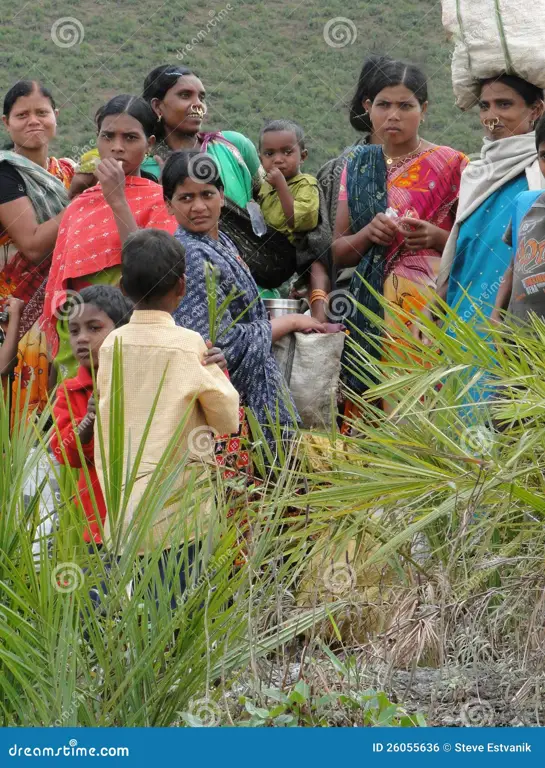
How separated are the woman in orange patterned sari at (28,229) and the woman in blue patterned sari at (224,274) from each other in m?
0.63

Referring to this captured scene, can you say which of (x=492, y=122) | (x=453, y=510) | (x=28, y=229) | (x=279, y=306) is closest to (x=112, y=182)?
(x=28, y=229)

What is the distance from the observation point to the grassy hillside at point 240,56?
11922mm

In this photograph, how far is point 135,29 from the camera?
14992mm

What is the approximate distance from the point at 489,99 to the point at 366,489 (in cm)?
215

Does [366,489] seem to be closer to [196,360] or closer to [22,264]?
[196,360]

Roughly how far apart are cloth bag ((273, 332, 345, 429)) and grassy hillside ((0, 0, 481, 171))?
22.2ft

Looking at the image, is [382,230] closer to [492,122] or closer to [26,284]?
[492,122]

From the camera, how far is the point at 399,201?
4535mm

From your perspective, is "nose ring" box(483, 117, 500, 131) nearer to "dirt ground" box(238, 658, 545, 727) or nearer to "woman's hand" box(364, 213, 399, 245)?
"woman's hand" box(364, 213, 399, 245)

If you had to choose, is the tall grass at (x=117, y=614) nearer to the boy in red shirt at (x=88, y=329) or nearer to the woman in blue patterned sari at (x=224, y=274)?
the boy in red shirt at (x=88, y=329)

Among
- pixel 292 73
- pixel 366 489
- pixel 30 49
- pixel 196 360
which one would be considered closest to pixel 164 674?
pixel 366 489

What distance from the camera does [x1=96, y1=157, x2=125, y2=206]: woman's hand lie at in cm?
416

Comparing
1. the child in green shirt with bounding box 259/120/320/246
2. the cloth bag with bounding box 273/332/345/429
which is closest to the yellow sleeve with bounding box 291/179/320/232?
the child in green shirt with bounding box 259/120/320/246

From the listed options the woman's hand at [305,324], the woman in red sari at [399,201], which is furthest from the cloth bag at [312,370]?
the woman in red sari at [399,201]
